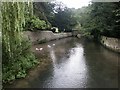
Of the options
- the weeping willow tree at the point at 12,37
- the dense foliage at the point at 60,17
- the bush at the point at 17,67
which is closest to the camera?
the weeping willow tree at the point at 12,37

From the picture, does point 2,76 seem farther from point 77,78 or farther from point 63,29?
point 63,29

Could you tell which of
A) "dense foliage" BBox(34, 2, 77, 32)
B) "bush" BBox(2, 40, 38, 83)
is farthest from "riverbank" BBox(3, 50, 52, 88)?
"dense foliage" BBox(34, 2, 77, 32)

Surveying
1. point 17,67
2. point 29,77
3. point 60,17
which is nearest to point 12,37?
point 17,67

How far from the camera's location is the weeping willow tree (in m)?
8.26

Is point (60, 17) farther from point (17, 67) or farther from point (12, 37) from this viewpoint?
point (12, 37)

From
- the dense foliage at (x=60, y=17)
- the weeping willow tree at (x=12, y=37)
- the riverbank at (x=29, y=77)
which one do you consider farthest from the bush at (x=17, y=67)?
the dense foliage at (x=60, y=17)

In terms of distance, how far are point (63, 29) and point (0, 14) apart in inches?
1396

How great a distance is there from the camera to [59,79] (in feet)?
30.4

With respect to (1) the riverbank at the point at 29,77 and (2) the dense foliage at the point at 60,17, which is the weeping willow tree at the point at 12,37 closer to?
(1) the riverbank at the point at 29,77

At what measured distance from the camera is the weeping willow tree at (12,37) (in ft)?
27.1

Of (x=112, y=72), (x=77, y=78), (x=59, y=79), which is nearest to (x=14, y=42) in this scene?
(x=59, y=79)

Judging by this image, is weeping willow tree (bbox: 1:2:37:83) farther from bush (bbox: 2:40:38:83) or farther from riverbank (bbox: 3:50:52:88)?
riverbank (bbox: 3:50:52:88)

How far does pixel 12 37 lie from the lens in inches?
358

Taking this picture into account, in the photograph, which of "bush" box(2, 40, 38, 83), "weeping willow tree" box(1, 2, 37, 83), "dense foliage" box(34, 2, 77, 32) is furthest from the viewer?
"dense foliage" box(34, 2, 77, 32)
